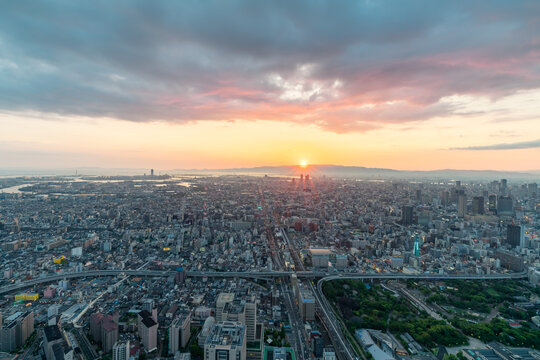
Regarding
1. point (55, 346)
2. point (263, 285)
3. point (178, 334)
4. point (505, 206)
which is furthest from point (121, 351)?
point (505, 206)

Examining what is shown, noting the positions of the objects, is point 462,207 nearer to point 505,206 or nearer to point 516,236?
point 505,206

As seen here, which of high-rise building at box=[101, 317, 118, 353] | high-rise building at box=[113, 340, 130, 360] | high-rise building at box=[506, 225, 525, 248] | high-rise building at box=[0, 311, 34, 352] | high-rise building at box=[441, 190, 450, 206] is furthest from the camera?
high-rise building at box=[441, 190, 450, 206]

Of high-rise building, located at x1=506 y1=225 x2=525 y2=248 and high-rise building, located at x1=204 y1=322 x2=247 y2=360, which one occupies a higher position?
high-rise building, located at x1=204 y1=322 x2=247 y2=360

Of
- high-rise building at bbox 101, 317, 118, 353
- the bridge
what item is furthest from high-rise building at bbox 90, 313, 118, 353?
the bridge

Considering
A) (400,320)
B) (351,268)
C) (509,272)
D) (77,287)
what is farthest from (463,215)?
(77,287)

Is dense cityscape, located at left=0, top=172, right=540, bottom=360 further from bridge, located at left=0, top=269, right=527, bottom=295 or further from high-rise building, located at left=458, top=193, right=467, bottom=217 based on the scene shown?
high-rise building, located at left=458, top=193, right=467, bottom=217

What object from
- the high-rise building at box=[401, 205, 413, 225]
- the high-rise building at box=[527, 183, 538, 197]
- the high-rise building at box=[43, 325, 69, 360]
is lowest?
the high-rise building at box=[43, 325, 69, 360]
